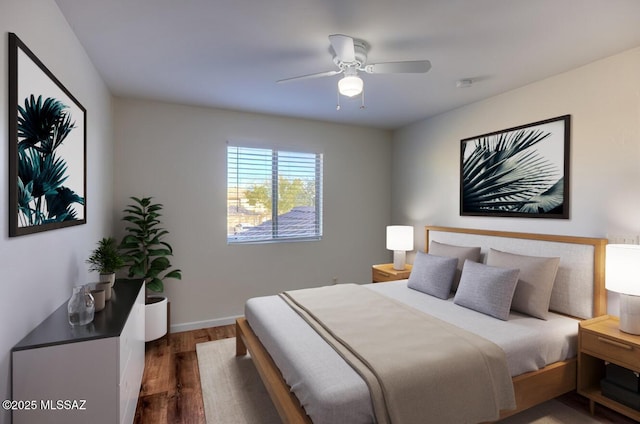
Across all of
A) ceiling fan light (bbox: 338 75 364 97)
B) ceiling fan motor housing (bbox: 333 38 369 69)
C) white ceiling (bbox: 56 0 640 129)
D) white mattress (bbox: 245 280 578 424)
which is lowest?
white mattress (bbox: 245 280 578 424)

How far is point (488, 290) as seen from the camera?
8.20ft

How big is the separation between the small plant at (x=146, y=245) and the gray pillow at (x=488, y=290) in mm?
2837

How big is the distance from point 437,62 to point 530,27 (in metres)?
0.65

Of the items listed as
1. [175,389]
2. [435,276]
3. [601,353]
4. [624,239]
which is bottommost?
[175,389]

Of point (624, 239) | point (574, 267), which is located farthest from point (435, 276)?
point (624, 239)

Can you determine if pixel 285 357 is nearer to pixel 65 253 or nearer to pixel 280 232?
pixel 65 253

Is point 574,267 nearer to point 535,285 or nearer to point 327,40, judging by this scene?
point 535,285

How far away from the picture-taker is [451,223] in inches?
150

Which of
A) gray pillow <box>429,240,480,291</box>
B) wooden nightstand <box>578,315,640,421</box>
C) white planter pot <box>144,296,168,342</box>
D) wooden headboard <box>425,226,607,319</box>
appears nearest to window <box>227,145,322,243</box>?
white planter pot <box>144,296,168,342</box>

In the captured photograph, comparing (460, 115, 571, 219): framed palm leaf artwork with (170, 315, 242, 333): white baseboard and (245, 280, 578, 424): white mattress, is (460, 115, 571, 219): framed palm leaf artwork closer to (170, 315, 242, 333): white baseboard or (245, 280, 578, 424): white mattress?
(245, 280, 578, 424): white mattress

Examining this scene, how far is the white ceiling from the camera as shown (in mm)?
1842

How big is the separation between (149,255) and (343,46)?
8.97 ft

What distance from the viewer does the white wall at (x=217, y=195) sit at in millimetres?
3479

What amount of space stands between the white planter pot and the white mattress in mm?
1053
